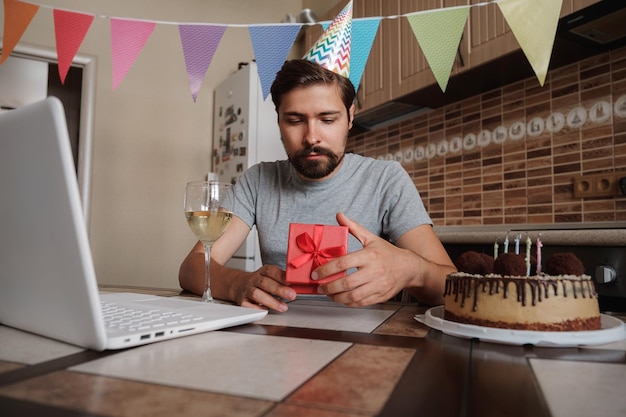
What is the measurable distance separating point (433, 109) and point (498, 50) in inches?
28.3

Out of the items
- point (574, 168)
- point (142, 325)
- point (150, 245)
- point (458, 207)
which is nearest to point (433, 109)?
point (458, 207)

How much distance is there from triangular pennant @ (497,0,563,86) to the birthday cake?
77 centimetres

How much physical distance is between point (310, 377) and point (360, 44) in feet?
4.58

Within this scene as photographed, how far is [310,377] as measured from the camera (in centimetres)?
39

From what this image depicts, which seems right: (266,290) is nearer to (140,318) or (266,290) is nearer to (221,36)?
(140,318)

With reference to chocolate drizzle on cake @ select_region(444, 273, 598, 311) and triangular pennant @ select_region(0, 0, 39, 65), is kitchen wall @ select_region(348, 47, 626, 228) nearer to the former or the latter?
chocolate drizzle on cake @ select_region(444, 273, 598, 311)

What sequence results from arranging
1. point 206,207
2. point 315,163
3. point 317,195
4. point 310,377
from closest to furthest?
point 310,377, point 206,207, point 315,163, point 317,195

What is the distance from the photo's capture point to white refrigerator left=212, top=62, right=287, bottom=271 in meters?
2.80

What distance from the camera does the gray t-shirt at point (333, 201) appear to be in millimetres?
1377

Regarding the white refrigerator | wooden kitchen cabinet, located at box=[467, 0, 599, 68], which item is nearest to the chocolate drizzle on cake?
wooden kitchen cabinet, located at box=[467, 0, 599, 68]

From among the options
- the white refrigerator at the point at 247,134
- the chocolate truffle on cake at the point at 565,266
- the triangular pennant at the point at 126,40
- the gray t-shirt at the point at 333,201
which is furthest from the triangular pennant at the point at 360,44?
the white refrigerator at the point at 247,134

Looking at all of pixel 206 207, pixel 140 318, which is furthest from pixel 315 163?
pixel 140 318

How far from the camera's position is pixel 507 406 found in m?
0.33

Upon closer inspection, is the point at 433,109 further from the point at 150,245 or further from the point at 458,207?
the point at 150,245
